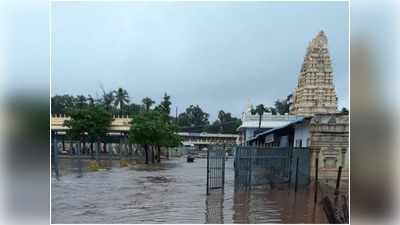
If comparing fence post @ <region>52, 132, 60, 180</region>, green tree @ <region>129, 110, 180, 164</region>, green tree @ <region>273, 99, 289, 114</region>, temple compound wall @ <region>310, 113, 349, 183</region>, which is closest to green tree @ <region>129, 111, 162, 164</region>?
green tree @ <region>129, 110, 180, 164</region>

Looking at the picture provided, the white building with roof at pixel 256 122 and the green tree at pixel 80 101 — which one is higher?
the green tree at pixel 80 101

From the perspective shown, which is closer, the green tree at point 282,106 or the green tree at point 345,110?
the green tree at point 345,110

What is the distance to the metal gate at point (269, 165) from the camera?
464 centimetres

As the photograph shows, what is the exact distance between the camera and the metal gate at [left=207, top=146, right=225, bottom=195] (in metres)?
4.71

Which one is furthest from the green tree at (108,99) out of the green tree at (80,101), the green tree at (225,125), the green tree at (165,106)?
the green tree at (225,125)

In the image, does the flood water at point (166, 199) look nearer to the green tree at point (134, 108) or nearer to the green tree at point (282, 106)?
the green tree at point (134, 108)

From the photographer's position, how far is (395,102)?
396 cm

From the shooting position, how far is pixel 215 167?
4.74 m

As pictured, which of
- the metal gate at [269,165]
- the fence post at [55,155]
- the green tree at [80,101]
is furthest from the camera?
the metal gate at [269,165]

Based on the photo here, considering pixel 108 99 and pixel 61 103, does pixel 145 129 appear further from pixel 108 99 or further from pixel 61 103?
pixel 61 103

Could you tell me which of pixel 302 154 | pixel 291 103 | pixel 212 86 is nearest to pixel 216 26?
pixel 212 86

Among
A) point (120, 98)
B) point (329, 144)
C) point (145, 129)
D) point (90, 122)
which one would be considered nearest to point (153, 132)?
point (145, 129)

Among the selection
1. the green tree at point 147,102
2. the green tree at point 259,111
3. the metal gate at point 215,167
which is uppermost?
the green tree at point 147,102

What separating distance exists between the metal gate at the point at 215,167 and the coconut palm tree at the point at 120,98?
85 cm
